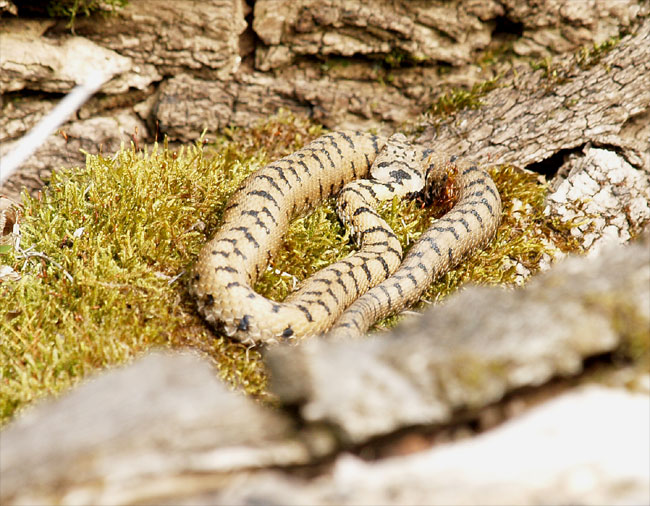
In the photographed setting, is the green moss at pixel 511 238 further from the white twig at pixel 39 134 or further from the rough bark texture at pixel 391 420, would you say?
the white twig at pixel 39 134

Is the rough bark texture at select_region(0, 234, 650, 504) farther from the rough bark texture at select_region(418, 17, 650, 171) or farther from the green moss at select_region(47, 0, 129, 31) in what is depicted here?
the green moss at select_region(47, 0, 129, 31)

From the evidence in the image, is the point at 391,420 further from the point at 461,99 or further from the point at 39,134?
the point at 461,99

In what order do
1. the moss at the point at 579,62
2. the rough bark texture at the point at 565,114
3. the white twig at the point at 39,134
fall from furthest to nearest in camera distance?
the moss at the point at 579,62
the rough bark texture at the point at 565,114
the white twig at the point at 39,134

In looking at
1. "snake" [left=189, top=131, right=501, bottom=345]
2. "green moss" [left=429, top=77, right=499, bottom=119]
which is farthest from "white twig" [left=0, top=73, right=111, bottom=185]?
"green moss" [left=429, top=77, right=499, bottom=119]

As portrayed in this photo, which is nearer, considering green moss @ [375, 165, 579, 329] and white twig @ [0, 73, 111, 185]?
white twig @ [0, 73, 111, 185]

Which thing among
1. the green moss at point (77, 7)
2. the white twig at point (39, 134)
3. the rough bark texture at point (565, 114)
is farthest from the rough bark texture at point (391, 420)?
the green moss at point (77, 7)

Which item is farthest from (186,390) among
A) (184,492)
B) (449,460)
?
(449,460)

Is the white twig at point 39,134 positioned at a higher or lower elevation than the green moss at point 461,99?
lower
